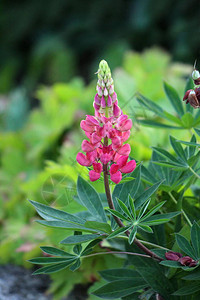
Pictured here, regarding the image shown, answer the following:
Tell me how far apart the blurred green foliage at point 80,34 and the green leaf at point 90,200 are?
10.5 feet

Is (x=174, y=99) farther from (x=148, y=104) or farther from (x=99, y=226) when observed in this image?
(x=99, y=226)

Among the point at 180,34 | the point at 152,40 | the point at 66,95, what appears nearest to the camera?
the point at 66,95

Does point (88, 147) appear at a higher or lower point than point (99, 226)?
higher

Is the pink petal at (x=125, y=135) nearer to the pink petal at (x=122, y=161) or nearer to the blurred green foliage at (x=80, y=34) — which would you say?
the pink petal at (x=122, y=161)

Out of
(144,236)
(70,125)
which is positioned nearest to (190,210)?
(144,236)

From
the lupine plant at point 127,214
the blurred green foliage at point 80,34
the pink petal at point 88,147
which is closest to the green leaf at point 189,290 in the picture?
the lupine plant at point 127,214

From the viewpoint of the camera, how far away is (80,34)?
4.62m

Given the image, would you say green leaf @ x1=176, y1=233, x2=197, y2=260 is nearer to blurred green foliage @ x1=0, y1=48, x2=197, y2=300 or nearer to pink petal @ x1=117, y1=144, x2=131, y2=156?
pink petal @ x1=117, y1=144, x2=131, y2=156

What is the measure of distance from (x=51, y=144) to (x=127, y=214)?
1353 millimetres

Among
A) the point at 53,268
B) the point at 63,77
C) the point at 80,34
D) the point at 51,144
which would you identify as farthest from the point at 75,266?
the point at 80,34

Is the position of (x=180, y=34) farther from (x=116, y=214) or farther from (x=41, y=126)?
(x=116, y=214)

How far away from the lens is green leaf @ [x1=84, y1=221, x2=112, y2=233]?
2.45ft

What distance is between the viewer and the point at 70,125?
2070 mm

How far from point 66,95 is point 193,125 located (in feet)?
4.29
